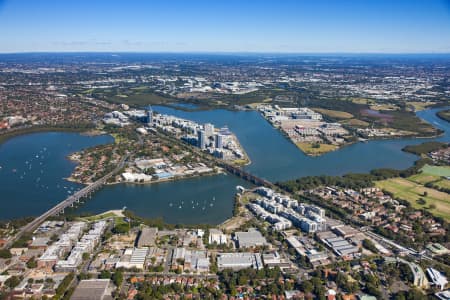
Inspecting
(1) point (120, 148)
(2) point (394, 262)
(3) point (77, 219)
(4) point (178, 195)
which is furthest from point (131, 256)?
(1) point (120, 148)

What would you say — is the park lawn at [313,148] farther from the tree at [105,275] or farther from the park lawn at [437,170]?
the tree at [105,275]

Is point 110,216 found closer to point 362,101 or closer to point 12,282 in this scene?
point 12,282

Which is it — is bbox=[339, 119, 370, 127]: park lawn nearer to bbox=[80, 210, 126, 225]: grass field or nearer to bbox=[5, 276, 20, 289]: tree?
bbox=[80, 210, 126, 225]: grass field

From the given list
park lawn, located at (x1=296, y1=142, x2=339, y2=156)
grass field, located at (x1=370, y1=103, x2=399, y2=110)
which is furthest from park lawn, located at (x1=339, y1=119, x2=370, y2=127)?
park lawn, located at (x1=296, y1=142, x2=339, y2=156)

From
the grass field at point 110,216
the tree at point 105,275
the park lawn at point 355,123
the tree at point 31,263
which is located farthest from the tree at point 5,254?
the park lawn at point 355,123

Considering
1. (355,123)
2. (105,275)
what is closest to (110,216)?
(105,275)
